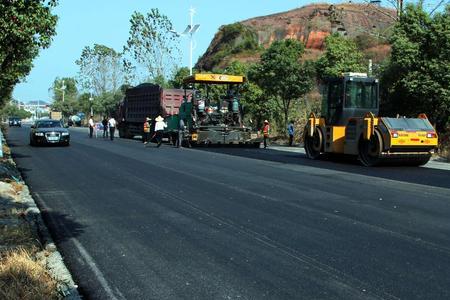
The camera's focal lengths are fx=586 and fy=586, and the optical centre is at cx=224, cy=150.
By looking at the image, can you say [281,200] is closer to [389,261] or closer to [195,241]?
[195,241]

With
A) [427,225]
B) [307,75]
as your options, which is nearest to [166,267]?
[427,225]

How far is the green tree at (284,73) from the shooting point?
105ft

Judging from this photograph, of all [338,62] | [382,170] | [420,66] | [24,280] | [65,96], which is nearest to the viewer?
[24,280]

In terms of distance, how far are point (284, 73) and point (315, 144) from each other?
36.5 feet

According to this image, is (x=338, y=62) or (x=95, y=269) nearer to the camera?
(x=95, y=269)

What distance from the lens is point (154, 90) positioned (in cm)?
3644

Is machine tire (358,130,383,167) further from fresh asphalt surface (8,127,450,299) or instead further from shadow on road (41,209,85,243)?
shadow on road (41,209,85,243)

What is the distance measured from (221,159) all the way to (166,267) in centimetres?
1493

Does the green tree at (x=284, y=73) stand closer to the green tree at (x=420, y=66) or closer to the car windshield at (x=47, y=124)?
the green tree at (x=420, y=66)

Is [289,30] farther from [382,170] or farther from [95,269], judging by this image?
[95,269]

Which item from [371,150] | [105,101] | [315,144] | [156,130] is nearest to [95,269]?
[371,150]

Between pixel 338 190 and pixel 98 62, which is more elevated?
pixel 98 62

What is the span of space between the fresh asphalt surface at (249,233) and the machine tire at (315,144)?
5690 millimetres

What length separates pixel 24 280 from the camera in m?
5.37
